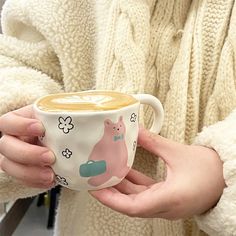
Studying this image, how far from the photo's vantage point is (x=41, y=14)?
59 cm

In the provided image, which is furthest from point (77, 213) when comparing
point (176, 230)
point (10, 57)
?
point (10, 57)

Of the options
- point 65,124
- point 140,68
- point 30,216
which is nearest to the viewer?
point 65,124

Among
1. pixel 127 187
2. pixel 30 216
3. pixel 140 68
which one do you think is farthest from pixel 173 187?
pixel 30 216

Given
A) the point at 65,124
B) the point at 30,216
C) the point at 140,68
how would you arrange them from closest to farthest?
the point at 65,124
the point at 140,68
the point at 30,216

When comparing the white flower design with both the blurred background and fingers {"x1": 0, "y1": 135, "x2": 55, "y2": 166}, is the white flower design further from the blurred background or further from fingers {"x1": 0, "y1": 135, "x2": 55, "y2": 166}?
the blurred background

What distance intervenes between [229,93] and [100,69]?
155 millimetres

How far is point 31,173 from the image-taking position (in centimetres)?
42

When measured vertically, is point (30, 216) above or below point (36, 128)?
below

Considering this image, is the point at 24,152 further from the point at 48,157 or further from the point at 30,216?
the point at 30,216

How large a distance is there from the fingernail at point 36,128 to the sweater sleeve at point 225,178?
176 mm

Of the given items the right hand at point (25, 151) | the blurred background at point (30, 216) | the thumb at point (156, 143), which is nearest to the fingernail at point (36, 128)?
the right hand at point (25, 151)

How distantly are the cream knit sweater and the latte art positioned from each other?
0.11 m

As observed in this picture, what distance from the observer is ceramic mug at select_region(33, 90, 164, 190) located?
0.36 metres

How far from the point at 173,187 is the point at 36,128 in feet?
0.44
